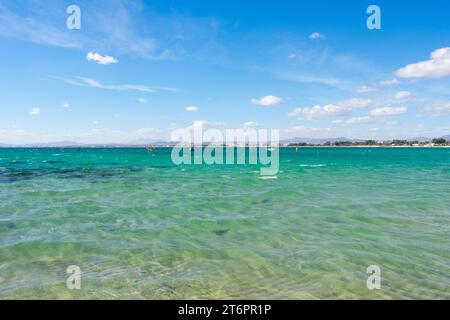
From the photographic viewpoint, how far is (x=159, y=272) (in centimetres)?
899

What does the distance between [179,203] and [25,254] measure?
10.1m

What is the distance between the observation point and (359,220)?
1502cm

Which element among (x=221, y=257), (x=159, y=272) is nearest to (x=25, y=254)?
(x=159, y=272)

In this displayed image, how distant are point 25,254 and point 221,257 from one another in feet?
20.2

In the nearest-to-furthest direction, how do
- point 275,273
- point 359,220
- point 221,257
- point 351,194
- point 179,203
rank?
point 275,273, point 221,257, point 359,220, point 179,203, point 351,194

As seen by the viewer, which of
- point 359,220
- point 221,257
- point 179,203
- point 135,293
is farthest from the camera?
point 179,203

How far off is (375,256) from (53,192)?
22.3 meters

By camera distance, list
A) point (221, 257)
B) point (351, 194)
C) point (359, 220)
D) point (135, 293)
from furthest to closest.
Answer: point (351, 194) → point (359, 220) → point (221, 257) → point (135, 293)

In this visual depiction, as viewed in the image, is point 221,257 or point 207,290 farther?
point 221,257
